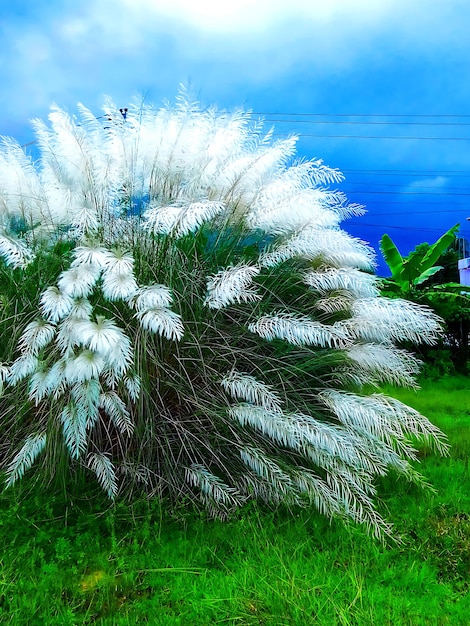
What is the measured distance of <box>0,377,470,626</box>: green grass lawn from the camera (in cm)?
158

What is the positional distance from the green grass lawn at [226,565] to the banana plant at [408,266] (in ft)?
16.6

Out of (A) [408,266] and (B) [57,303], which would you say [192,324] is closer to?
(B) [57,303]

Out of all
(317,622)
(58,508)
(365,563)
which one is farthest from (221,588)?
(58,508)

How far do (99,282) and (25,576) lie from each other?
984mm

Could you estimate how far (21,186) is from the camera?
261 centimetres

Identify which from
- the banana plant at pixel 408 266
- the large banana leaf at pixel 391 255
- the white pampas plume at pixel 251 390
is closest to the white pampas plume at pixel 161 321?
the white pampas plume at pixel 251 390

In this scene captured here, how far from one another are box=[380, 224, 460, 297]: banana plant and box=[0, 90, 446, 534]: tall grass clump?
4591mm

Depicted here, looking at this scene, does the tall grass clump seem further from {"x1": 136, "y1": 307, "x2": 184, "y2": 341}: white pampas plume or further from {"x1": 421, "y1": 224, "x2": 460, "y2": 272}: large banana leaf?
{"x1": 421, "y1": 224, "x2": 460, "y2": 272}: large banana leaf

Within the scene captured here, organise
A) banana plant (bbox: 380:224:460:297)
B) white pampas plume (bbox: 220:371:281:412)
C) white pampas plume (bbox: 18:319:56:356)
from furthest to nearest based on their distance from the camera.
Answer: banana plant (bbox: 380:224:460:297)
white pampas plume (bbox: 220:371:281:412)
white pampas plume (bbox: 18:319:56:356)

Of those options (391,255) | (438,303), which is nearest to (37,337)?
(438,303)

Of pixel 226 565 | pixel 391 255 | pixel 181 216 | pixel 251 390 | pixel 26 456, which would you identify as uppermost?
pixel 391 255

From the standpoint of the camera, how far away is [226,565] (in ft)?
6.08

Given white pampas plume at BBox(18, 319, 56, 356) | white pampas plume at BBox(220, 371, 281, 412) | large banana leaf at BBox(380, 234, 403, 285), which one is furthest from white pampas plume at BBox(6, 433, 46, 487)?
large banana leaf at BBox(380, 234, 403, 285)

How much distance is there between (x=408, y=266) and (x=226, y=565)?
5913 millimetres
